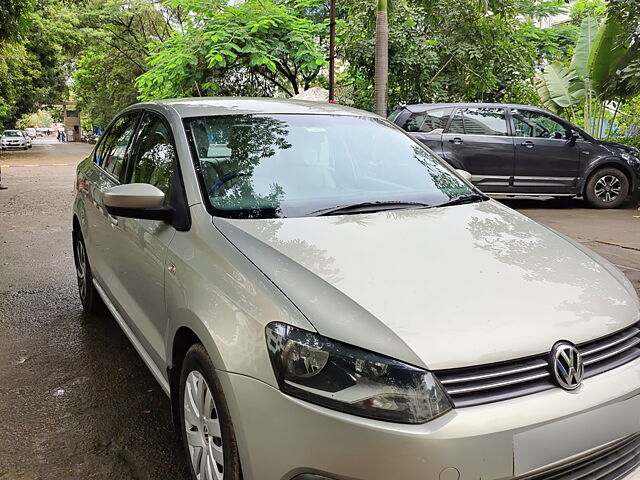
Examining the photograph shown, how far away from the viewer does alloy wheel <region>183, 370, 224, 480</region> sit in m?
2.13

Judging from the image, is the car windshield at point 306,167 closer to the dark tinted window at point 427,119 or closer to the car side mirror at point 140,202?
the car side mirror at point 140,202

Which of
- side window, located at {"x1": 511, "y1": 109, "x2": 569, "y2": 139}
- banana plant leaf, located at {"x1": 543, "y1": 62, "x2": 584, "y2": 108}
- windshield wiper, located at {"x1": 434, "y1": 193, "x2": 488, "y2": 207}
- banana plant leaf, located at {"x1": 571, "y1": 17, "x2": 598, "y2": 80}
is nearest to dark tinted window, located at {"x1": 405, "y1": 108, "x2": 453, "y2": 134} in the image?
side window, located at {"x1": 511, "y1": 109, "x2": 569, "y2": 139}

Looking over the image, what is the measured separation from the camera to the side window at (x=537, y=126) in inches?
413

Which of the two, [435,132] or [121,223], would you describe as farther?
[435,132]

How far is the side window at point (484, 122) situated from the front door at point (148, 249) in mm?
7945

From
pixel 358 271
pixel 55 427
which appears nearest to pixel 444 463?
pixel 358 271

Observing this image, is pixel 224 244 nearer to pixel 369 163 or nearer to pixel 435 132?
pixel 369 163

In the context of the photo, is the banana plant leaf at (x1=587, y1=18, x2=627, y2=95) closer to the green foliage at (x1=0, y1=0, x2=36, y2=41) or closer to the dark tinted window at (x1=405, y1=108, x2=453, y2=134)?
the dark tinted window at (x1=405, y1=108, x2=453, y2=134)

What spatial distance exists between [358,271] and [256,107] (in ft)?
5.37

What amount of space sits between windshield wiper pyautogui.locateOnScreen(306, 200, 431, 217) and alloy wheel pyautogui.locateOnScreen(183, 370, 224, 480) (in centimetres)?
88

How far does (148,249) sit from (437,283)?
1462 mm

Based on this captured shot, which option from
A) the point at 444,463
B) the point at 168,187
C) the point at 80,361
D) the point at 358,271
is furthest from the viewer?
the point at 80,361

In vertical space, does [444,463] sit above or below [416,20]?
below

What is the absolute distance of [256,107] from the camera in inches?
134
